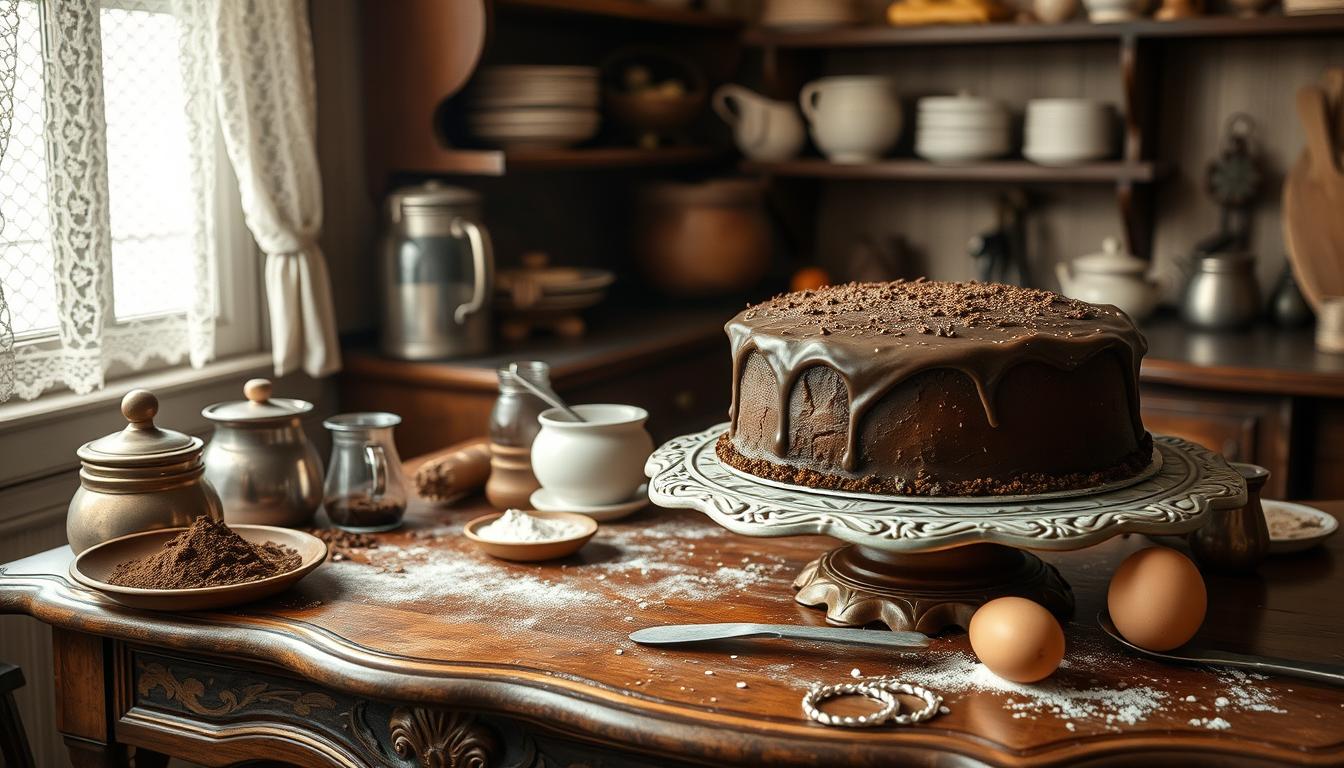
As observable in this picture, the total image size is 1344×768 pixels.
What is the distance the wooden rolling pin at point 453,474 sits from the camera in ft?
5.77

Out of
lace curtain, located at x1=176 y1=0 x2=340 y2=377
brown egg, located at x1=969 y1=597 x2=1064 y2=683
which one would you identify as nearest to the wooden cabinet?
brown egg, located at x1=969 y1=597 x2=1064 y2=683

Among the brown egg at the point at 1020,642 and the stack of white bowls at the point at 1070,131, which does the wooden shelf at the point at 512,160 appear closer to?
the stack of white bowls at the point at 1070,131

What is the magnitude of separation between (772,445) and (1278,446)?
1.63 meters

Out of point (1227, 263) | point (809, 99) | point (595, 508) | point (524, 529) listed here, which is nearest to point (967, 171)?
point (809, 99)

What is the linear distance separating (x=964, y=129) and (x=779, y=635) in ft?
7.00

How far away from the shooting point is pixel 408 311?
2.49 meters

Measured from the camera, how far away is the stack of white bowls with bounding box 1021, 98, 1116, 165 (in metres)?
A: 3.00

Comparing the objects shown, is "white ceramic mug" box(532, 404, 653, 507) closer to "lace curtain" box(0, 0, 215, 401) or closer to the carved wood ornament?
the carved wood ornament

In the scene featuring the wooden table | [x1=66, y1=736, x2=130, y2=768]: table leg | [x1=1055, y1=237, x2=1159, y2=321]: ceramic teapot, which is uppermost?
[x1=1055, y1=237, x2=1159, y2=321]: ceramic teapot

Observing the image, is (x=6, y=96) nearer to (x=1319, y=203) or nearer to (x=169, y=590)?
(x=169, y=590)

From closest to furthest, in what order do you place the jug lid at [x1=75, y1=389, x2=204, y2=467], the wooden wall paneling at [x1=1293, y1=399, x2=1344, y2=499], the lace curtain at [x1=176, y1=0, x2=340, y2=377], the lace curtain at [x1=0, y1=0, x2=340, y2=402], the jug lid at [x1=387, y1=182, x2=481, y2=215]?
the jug lid at [x1=75, y1=389, x2=204, y2=467]
the lace curtain at [x1=0, y1=0, x2=340, y2=402]
the lace curtain at [x1=176, y1=0, x2=340, y2=377]
the jug lid at [x1=387, y1=182, x2=481, y2=215]
the wooden wall paneling at [x1=1293, y1=399, x2=1344, y2=499]

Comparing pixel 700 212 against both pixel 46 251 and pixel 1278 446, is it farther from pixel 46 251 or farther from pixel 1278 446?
pixel 46 251

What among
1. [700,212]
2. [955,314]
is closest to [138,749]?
[955,314]

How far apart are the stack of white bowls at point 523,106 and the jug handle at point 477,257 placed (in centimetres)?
28
